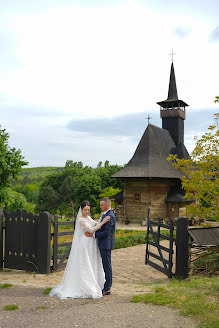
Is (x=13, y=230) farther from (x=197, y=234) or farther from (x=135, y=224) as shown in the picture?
(x=135, y=224)

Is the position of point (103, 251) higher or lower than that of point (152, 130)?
lower

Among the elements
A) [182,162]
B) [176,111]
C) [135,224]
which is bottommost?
[135,224]

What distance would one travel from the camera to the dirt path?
539 centimetres

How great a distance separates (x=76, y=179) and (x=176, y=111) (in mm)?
27819

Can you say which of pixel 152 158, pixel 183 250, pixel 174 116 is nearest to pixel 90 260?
pixel 183 250

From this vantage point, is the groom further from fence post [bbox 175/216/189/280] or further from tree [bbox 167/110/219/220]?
tree [bbox 167/110/219/220]

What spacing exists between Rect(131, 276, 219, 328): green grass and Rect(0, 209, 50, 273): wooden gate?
10.6ft

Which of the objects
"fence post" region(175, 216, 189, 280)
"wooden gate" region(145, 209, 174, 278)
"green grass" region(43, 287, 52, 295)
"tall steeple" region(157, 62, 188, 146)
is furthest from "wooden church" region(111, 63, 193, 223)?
"green grass" region(43, 287, 52, 295)

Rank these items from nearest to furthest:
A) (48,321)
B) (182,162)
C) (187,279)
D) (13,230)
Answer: (48,321) < (187,279) < (13,230) < (182,162)

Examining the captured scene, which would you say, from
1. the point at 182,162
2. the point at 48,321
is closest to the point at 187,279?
the point at 48,321

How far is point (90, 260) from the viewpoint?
280 inches

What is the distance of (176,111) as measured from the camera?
109 ft

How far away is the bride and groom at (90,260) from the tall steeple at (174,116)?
88.6 feet

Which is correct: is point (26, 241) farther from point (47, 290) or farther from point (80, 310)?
Result: point (80, 310)
